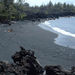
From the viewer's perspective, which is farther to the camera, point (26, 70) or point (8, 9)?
point (8, 9)

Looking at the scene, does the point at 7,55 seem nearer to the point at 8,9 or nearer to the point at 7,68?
the point at 7,68

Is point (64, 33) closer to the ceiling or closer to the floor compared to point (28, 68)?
closer to the floor

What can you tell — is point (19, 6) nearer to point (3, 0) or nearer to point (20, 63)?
Result: point (3, 0)

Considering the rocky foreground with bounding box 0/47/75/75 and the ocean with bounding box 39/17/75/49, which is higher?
the rocky foreground with bounding box 0/47/75/75

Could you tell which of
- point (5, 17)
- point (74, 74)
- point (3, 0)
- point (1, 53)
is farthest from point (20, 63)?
point (3, 0)

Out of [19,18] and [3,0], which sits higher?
[3,0]

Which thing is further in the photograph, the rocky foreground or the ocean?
the ocean

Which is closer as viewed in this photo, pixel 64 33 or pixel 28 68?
pixel 28 68

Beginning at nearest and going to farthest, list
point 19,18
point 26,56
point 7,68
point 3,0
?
1. point 7,68
2. point 26,56
3. point 3,0
4. point 19,18

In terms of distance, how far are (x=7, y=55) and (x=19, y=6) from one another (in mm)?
147578

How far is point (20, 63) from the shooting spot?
2788 cm

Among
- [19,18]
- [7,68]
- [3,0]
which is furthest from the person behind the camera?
[19,18]

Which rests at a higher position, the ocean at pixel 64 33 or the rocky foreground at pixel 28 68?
the rocky foreground at pixel 28 68

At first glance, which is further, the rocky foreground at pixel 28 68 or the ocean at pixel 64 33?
the ocean at pixel 64 33
